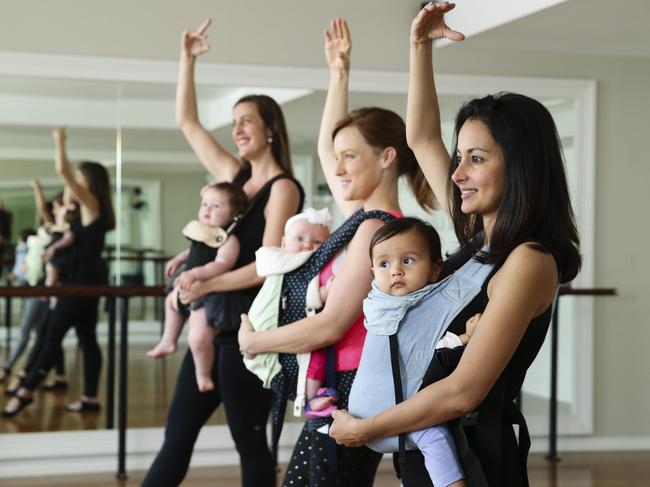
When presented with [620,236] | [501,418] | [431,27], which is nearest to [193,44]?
[431,27]

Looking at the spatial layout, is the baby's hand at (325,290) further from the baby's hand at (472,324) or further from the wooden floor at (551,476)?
the wooden floor at (551,476)

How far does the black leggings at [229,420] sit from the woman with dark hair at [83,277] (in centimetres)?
180

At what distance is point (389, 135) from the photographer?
2.31m

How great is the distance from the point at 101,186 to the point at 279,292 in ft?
8.34

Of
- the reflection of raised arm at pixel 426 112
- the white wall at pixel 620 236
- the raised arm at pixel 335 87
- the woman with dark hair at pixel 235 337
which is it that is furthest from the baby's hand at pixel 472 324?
the white wall at pixel 620 236

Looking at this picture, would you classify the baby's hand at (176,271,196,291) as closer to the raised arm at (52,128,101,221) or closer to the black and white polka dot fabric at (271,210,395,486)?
the black and white polka dot fabric at (271,210,395,486)

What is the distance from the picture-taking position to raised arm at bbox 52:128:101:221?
4664 mm

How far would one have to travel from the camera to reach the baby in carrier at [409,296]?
1730 mm

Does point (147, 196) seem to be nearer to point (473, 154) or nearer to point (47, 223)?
point (47, 223)

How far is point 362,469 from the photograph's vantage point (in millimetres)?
2213

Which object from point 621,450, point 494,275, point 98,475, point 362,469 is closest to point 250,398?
point 362,469

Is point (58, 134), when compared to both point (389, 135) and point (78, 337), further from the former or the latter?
point (389, 135)

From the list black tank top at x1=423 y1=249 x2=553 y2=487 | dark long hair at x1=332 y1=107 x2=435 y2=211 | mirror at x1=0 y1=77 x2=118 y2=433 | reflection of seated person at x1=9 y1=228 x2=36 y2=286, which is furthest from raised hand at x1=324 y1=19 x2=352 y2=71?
reflection of seated person at x1=9 y1=228 x2=36 y2=286

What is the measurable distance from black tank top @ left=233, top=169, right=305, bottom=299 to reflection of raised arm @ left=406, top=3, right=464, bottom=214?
3.43 feet
